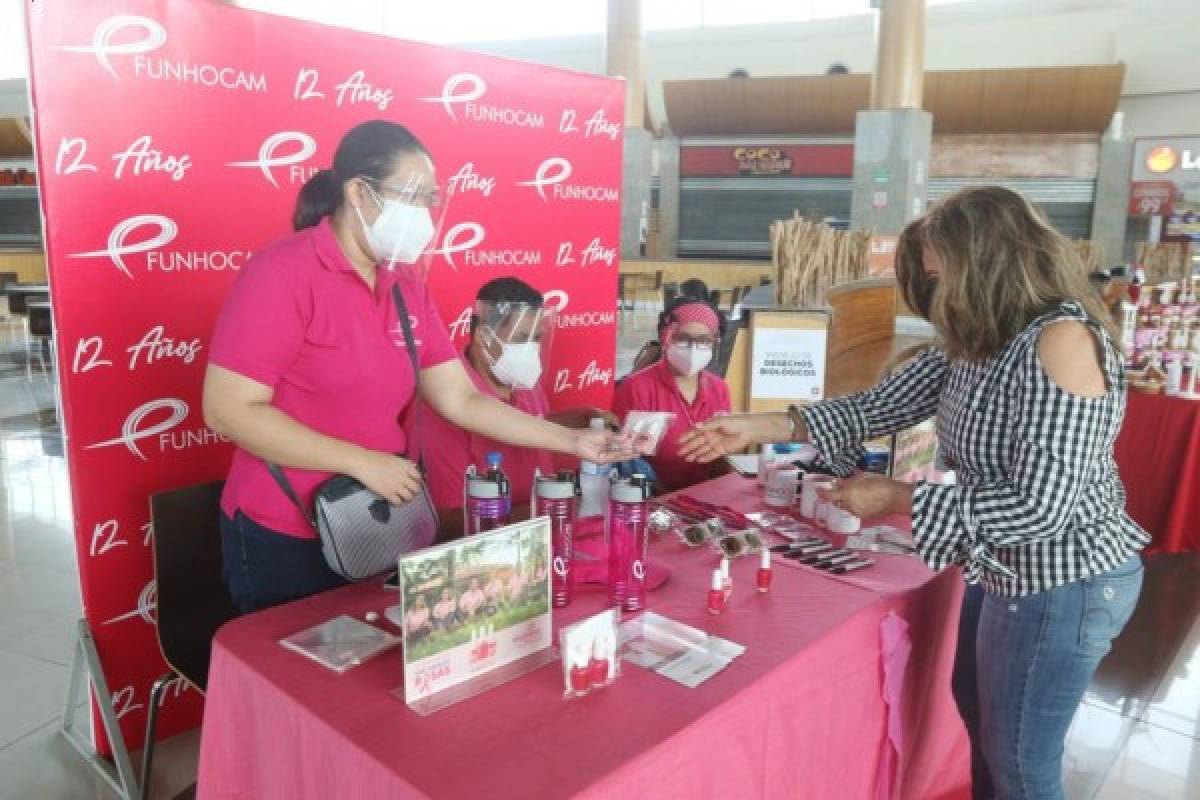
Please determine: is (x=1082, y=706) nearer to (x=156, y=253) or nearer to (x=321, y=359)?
(x=321, y=359)

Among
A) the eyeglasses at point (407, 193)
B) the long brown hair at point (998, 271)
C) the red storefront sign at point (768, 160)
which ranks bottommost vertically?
the long brown hair at point (998, 271)

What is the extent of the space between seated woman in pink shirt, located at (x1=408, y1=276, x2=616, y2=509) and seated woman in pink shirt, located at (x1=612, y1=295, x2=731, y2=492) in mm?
582

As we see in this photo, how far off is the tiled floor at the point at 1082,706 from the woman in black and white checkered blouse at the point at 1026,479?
1.00m

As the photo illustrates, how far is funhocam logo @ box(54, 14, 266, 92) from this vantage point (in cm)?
209

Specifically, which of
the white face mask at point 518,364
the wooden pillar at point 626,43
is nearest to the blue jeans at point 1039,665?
the white face mask at point 518,364

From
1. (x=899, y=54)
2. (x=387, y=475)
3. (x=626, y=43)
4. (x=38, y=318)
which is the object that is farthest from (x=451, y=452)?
(x=626, y=43)

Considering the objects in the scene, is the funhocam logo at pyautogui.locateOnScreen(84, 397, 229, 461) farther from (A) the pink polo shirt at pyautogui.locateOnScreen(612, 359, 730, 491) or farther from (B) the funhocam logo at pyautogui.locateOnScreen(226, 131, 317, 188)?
(A) the pink polo shirt at pyautogui.locateOnScreen(612, 359, 730, 491)

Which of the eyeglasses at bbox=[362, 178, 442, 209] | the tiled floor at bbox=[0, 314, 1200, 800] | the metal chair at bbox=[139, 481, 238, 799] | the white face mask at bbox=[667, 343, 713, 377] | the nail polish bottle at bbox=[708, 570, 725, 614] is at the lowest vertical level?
the tiled floor at bbox=[0, 314, 1200, 800]

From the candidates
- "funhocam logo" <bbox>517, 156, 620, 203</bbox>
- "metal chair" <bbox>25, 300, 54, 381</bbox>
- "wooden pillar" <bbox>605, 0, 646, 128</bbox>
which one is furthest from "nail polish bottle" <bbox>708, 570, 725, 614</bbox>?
"wooden pillar" <bbox>605, 0, 646, 128</bbox>

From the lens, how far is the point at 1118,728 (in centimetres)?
257

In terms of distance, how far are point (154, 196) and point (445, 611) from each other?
1.62 m

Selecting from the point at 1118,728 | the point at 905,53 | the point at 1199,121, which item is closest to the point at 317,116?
the point at 1118,728

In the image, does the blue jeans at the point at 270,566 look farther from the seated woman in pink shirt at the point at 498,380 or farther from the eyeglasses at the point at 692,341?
the eyeglasses at the point at 692,341

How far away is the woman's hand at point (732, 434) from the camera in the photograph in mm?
2057
